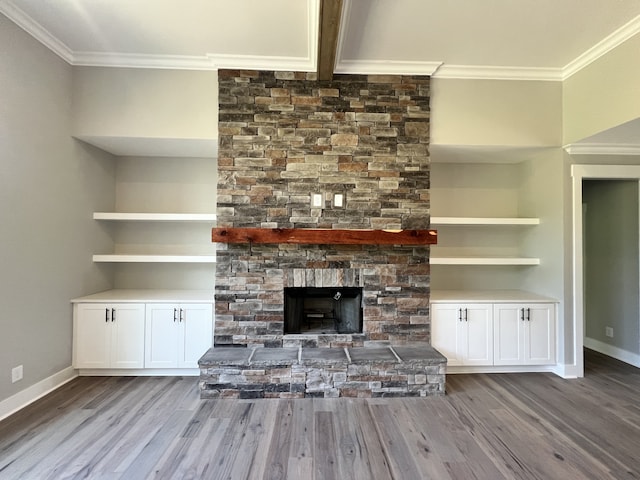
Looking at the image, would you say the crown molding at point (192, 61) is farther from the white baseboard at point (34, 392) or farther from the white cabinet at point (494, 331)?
the white baseboard at point (34, 392)

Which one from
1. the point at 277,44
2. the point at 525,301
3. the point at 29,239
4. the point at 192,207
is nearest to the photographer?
the point at 29,239

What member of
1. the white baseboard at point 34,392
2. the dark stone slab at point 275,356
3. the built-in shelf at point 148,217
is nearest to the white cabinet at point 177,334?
the dark stone slab at point 275,356

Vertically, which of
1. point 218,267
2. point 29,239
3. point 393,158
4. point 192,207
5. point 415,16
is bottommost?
point 218,267

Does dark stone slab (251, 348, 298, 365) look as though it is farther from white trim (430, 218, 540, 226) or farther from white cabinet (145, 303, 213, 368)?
white trim (430, 218, 540, 226)

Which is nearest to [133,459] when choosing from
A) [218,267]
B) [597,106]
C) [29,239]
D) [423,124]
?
[218,267]

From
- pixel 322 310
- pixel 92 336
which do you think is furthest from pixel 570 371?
pixel 92 336

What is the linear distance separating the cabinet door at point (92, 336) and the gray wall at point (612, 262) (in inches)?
222

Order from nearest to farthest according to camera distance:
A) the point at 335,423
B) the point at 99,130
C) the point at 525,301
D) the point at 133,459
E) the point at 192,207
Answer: the point at 133,459
the point at 335,423
the point at 99,130
the point at 525,301
the point at 192,207

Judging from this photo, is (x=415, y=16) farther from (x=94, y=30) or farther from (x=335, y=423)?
(x=335, y=423)

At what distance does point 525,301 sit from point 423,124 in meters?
2.07

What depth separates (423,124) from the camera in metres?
3.11

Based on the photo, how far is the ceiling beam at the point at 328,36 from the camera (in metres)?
2.05

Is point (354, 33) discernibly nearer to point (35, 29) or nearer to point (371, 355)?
point (35, 29)

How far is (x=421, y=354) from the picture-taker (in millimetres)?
2867
